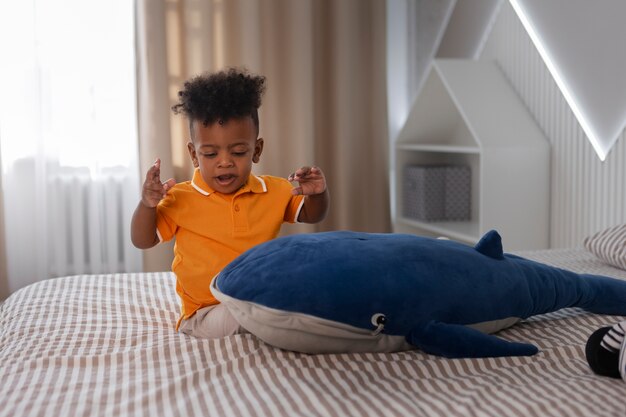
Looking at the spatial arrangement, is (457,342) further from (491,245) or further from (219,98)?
(219,98)

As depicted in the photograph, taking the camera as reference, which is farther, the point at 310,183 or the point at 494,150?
the point at 494,150

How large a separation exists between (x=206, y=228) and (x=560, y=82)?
5.57 feet

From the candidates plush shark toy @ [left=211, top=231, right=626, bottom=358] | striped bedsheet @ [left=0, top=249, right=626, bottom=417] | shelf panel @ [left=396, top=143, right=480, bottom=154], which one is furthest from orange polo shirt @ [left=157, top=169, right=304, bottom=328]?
shelf panel @ [left=396, top=143, right=480, bottom=154]

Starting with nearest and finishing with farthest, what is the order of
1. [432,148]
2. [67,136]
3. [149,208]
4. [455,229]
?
[149,208] < [455,229] < [432,148] < [67,136]

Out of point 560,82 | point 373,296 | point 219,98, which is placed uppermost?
point 560,82

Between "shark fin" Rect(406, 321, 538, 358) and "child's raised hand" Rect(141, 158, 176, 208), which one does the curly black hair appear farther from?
"shark fin" Rect(406, 321, 538, 358)

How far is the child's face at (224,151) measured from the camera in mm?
1442

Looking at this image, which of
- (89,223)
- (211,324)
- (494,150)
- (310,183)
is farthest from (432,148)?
(211,324)

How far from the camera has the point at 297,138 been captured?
11.6 ft

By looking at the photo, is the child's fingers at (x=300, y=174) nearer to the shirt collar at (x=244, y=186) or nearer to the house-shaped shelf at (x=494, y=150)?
the shirt collar at (x=244, y=186)

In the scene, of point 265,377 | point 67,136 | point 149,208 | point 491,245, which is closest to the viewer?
point 265,377

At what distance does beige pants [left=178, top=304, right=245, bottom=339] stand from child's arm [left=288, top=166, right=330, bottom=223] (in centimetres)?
27

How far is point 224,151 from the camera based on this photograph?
1452 millimetres

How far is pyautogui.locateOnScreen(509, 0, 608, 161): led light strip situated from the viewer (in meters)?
2.50
